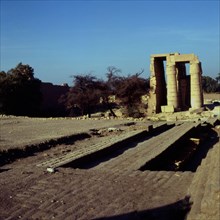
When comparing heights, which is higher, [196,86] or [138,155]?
[196,86]

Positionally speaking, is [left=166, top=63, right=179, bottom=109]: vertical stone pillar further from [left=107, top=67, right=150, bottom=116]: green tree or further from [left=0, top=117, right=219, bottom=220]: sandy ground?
[left=0, top=117, right=219, bottom=220]: sandy ground

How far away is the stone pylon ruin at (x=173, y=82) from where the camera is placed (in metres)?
29.2

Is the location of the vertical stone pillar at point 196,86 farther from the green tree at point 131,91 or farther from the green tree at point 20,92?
the green tree at point 20,92

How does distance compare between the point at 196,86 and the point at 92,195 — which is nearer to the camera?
the point at 92,195

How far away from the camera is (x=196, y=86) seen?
2975cm

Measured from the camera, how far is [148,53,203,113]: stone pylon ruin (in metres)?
29.2

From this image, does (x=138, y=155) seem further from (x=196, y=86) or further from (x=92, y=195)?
(x=196, y=86)

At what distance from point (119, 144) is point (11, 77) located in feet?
79.2

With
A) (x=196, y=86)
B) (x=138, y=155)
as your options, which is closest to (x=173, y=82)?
(x=196, y=86)

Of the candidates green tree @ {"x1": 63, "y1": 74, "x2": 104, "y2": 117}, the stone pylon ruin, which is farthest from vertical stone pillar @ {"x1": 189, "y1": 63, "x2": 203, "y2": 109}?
green tree @ {"x1": 63, "y1": 74, "x2": 104, "y2": 117}

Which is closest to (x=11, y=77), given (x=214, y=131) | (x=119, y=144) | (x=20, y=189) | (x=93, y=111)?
(x=93, y=111)

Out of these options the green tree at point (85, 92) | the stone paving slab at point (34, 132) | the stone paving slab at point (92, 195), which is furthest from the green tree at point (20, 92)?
the stone paving slab at point (92, 195)

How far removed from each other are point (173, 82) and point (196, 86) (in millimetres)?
1861

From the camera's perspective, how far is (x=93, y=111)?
36719 mm
